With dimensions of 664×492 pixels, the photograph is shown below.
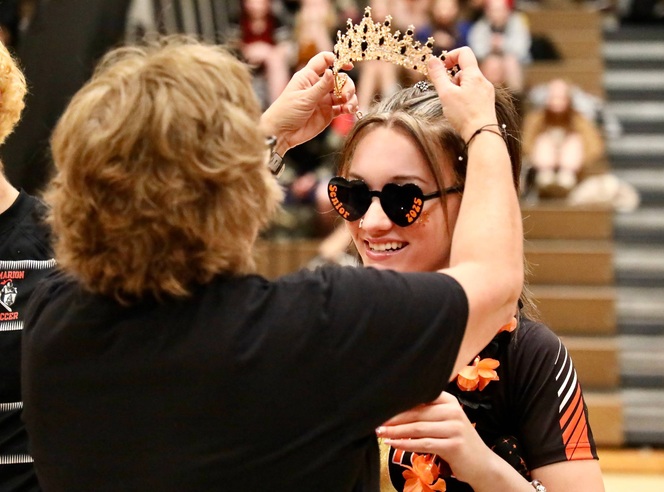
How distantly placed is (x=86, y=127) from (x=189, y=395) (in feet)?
1.30

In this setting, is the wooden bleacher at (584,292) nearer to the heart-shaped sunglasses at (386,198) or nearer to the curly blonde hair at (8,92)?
the heart-shaped sunglasses at (386,198)

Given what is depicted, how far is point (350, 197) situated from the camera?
188 centimetres

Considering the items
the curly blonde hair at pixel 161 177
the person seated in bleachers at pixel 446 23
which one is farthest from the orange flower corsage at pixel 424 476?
the person seated in bleachers at pixel 446 23

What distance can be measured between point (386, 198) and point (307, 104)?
→ 25cm

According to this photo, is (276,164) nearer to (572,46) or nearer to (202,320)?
(202,320)

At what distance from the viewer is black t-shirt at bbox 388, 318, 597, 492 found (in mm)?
1685

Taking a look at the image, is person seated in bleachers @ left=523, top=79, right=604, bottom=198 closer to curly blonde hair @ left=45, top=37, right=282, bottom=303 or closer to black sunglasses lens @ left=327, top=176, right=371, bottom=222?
black sunglasses lens @ left=327, top=176, right=371, bottom=222

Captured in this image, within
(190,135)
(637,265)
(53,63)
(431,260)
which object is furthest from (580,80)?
(190,135)

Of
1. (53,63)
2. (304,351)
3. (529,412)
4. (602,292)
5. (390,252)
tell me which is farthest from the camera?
(602,292)

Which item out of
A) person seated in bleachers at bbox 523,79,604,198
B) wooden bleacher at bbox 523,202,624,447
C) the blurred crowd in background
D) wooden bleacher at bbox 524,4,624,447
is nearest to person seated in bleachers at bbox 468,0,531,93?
the blurred crowd in background

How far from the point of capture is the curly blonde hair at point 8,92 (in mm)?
1961

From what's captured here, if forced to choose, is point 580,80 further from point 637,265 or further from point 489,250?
point 489,250

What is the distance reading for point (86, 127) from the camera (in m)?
1.33

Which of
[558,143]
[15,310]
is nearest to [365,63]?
[558,143]
